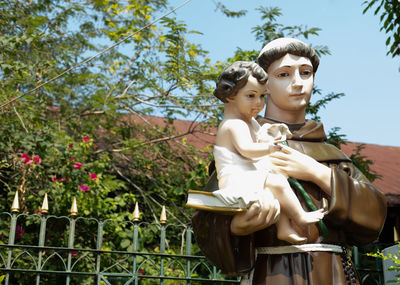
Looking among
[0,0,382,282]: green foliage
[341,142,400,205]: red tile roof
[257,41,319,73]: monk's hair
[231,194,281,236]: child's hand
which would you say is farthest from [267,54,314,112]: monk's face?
[341,142,400,205]: red tile roof

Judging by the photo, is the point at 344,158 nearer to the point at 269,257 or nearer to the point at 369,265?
the point at 269,257

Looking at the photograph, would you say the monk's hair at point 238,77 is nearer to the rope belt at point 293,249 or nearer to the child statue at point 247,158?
the child statue at point 247,158

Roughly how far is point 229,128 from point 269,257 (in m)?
0.68

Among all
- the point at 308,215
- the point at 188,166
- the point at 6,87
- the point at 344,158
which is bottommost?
the point at 308,215

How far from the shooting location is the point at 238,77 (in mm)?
2826

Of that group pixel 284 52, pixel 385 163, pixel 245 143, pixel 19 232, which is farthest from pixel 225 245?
pixel 385 163

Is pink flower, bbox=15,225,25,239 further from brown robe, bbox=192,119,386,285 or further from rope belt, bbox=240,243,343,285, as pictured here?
rope belt, bbox=240,243,343,285

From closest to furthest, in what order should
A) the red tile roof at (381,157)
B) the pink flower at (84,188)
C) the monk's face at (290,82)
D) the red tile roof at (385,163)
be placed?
the monk's face at (290,82), the pink flower at (84,188), the red tile roof at (381,157), the red tile roof at (385,163)

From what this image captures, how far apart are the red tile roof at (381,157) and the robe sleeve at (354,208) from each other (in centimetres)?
493

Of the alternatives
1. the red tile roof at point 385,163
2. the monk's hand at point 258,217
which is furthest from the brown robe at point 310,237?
the red tile roof at point 385,163

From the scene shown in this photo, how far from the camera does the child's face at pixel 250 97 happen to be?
9.29 feet

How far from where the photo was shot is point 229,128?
2.84 metres

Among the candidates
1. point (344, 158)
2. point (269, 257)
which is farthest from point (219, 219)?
point (344, 158)

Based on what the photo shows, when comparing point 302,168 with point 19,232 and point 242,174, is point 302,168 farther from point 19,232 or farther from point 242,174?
point 19,232
